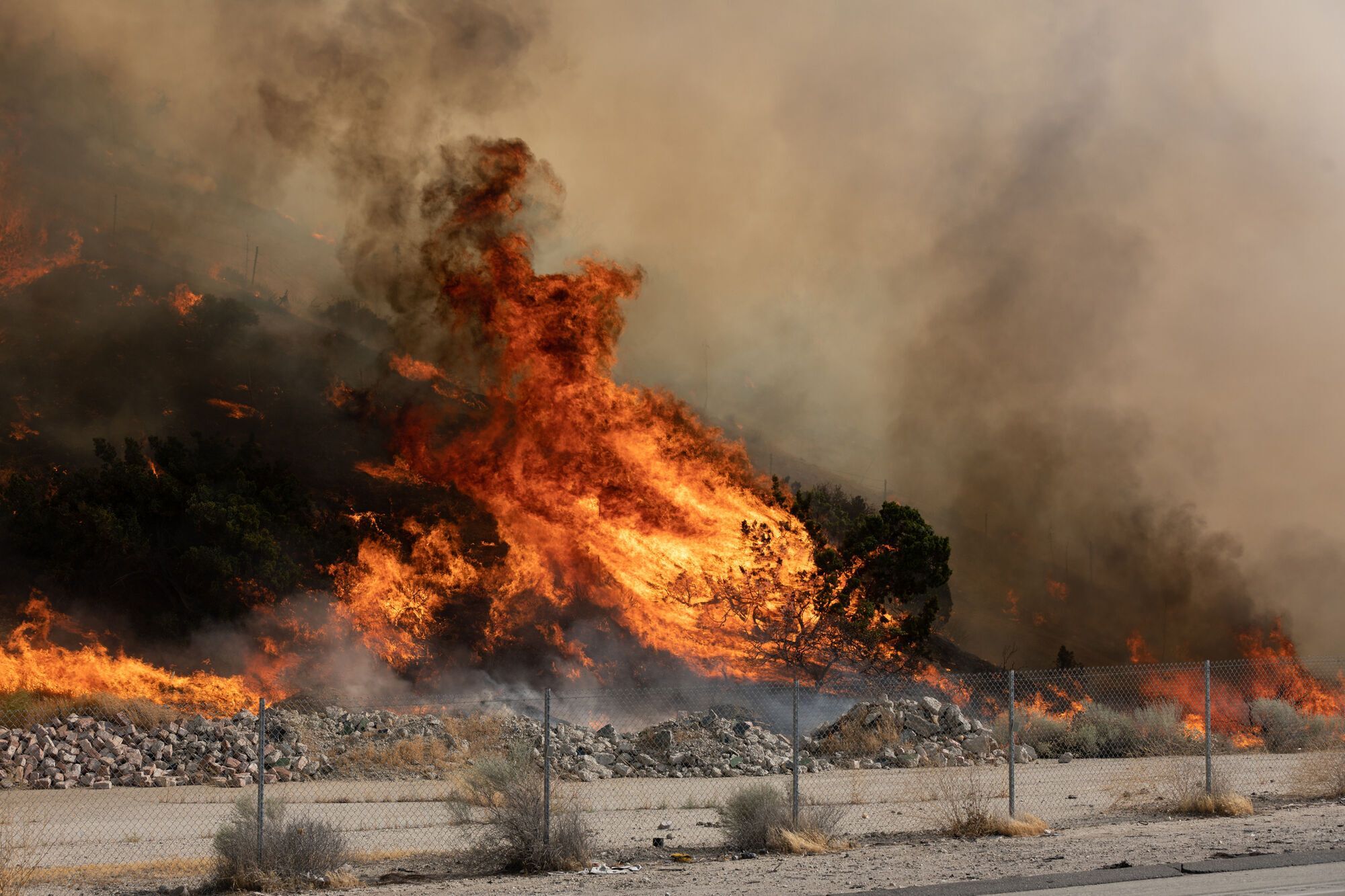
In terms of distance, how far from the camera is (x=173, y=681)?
36094mm

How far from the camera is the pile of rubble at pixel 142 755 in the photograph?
78.4 feet

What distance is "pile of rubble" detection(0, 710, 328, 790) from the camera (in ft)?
78.4

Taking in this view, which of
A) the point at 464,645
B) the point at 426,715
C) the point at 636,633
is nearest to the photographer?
the point at 426,715

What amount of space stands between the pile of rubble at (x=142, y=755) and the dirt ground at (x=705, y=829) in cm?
81

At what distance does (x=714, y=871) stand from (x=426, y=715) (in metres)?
18.0

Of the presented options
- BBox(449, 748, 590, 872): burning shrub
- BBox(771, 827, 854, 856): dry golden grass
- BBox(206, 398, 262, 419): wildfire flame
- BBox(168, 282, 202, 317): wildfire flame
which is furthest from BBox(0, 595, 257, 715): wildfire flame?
BBox(168, 282, 202, 317): wildfire flame

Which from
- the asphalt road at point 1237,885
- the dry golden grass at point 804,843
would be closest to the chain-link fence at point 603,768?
the dry golden grass at point 804,843

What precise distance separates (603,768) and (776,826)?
1269 cm

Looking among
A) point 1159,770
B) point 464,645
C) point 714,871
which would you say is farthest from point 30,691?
point 1159,770

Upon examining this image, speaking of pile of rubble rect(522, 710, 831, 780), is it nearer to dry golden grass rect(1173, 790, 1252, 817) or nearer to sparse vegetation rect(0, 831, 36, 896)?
dry golden grass rect(1173, 790, 1252, 817)

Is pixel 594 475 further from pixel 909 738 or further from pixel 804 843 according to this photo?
pixel 804 843

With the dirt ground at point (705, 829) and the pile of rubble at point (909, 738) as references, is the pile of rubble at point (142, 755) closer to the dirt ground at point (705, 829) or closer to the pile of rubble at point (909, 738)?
the dirt ground at point (705, 829)

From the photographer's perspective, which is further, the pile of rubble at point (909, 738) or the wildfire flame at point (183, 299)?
the wildfire flame at point (183, 299)

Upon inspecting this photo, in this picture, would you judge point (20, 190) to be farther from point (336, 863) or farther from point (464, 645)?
point (336, 863)
